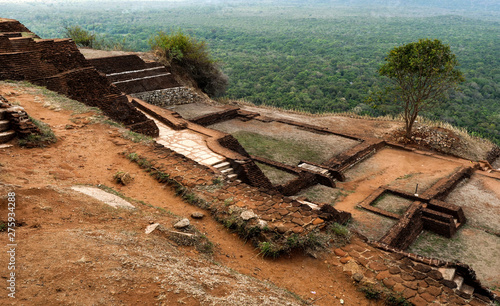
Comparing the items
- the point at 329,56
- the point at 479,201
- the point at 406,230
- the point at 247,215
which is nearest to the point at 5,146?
the point at 247,215

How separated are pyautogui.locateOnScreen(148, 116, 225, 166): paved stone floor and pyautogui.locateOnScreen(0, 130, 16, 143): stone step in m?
3.09

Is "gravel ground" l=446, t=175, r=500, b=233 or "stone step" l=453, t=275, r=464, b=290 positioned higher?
"stone step" l=453, t=275, r=464, b=290

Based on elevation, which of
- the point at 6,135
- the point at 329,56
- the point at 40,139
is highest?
the point at 6,135

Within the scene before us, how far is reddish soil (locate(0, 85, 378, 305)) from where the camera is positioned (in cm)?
296

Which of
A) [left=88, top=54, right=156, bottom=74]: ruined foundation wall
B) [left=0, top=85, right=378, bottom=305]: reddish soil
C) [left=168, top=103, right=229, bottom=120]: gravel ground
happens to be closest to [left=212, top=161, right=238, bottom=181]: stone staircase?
[left=0, top=85, right=378, bottom=305]: reddish soil

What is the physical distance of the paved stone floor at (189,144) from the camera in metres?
7.87

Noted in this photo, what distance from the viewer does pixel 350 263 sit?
4.59 metres

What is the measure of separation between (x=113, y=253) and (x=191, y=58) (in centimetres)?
1736

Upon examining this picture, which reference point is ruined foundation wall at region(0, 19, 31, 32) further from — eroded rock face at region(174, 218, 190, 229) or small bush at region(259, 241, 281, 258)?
small bush at region(259, 241, 281, 258)

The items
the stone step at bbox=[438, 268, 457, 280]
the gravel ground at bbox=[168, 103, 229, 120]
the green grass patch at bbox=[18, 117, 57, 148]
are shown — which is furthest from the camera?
the gravel ground at bbox=[168, 103, 229, 120]

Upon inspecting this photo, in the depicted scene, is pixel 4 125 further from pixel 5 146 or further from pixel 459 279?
pixel 459 279

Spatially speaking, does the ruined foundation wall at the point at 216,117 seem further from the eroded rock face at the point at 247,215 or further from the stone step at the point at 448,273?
the stone step at the point at 448,273

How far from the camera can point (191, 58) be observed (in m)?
19.7

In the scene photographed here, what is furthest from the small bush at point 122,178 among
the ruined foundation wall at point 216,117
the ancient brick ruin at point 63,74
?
the ruined foundation wall at point 216,117
